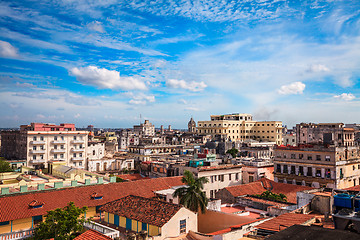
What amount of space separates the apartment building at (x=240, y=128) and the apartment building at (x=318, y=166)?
288 ft

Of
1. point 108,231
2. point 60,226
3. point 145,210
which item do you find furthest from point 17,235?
point 145,210

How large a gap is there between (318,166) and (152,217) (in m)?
38.7

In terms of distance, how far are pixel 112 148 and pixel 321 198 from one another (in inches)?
4308

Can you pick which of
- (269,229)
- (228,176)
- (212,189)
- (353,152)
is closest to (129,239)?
(269,229)

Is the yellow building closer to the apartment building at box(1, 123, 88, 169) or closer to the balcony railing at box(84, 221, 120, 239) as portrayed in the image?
the balcony railing at box(84, 221, 120, 239)

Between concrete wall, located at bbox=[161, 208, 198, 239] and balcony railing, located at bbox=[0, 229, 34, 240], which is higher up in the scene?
concrete wall, located at bbox=[161, 208, 198, 239]

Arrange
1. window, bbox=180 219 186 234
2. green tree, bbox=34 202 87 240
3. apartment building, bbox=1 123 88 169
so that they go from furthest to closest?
apartment building, bbox=1 123 88 169 < window, bbox=180 219 186 234 < green tree, bbox=34 202 87 240

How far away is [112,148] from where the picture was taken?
12712 centimetres

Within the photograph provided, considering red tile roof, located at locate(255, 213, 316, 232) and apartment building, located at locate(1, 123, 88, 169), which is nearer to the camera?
red tile roof, located at locate(255, 213, 316, 232)

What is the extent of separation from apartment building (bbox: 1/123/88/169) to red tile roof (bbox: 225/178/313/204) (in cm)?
5005

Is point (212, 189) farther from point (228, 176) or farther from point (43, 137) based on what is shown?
point (43, 137)

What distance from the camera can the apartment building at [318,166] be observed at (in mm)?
50812

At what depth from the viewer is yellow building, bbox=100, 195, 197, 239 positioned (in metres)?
23.1

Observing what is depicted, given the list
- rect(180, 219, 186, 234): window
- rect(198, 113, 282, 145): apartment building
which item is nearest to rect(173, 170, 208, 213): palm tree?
rect(180, 219, 186, 234): window
